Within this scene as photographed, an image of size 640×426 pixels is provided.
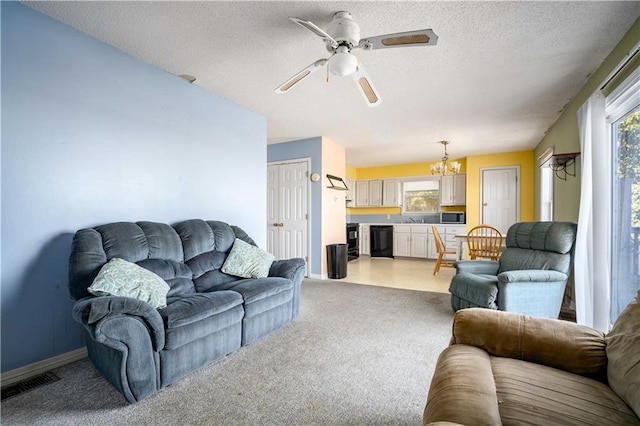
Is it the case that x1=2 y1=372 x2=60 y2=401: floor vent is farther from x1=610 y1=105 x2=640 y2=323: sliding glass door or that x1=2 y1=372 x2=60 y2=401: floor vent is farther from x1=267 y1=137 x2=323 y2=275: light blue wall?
x1=610 y1=105 x2=640 y2=323: sliding glass door

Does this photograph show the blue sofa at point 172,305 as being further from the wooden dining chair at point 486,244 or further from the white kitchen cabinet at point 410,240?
the white kitchen cabinet at point 410,240

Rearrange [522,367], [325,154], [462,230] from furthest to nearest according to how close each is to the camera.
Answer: [462,230]
[325,154]
[522,367]

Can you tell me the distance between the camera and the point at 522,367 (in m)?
1.23

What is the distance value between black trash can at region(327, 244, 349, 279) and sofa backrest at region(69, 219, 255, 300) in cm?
207

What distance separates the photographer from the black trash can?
5020 mm

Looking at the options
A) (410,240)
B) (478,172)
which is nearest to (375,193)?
(410,240)

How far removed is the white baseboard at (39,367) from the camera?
1.90 metres

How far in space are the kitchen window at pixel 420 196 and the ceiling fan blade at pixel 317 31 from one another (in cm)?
604

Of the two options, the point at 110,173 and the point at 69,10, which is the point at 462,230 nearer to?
the point at 110,173

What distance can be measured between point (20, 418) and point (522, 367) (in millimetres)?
2483

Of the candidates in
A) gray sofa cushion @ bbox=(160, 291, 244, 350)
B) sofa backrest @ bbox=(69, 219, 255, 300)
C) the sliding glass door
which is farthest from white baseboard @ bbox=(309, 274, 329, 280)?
the sliding glass door

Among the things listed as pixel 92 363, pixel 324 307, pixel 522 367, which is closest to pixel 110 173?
pixel 92 363

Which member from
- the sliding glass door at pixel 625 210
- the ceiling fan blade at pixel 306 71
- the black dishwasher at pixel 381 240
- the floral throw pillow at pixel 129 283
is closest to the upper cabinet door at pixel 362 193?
the black dishwasher at pixel 381 240

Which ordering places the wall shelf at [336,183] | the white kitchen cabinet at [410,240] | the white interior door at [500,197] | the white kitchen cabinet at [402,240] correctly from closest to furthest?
the wall shelf at [336,183], the white interior door at [500,197], the white kitchen cabinet at [410,240], the white kitchen cabinet at [402,240]
